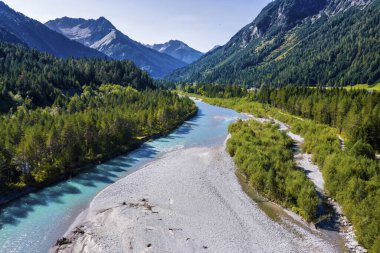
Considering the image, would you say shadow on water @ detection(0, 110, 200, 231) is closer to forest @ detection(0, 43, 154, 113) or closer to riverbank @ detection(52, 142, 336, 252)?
riverbank @ detection(52, 142, 336, 252)

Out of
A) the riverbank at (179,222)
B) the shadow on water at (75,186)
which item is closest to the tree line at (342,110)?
the riverbank at (179,222)

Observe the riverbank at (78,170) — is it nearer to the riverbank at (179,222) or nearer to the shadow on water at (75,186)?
the shadow on water at (75,186)

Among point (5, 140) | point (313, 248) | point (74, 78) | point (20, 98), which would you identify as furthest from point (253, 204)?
point (74, 78)

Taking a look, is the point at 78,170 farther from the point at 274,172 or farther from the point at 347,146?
the point at 347,146

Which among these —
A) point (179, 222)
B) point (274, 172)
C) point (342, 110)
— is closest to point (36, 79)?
point (179, 222)

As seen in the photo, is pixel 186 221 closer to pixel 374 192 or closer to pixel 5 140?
pixel 374 192

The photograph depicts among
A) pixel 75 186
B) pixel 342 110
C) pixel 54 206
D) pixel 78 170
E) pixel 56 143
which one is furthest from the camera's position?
pixel 342 110
